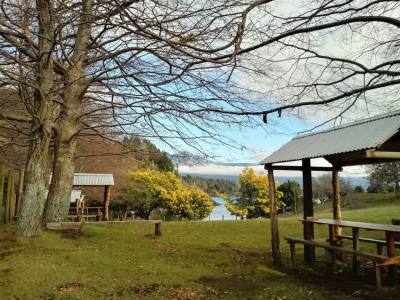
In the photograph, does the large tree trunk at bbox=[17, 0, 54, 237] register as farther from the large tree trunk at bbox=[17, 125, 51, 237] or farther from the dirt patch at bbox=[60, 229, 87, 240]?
the dirt patch at bbox=[60, 229, 87, 240]

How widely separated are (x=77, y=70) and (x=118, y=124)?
66.0 inches

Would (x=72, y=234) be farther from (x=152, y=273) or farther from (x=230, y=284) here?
(x=230, y=284)

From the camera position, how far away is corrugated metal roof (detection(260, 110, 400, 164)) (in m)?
6.30

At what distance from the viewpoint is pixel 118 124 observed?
9883mm

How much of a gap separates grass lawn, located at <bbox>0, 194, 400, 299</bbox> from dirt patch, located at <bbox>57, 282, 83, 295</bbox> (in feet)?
0.05

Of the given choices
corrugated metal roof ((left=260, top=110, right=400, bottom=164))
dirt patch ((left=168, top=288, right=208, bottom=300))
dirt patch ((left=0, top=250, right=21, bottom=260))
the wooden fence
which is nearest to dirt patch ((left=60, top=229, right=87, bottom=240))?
dirt patch ((left=0, top=250, right=21, bottom=260))

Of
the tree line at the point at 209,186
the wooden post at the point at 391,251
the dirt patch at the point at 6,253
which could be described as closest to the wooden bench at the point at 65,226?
the dirt patch at the point at 6,253

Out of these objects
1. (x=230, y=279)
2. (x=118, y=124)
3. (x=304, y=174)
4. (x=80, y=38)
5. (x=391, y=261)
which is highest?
(x=80, y=38)

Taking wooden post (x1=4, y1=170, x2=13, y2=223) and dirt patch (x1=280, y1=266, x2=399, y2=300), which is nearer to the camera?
dirt patch (x1=280, y1=266, x2=399, y2=300)

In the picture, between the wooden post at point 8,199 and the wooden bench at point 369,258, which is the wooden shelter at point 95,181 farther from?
the wooden bench at point 369,258

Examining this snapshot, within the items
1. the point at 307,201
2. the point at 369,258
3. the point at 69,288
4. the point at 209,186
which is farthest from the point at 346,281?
the point at 209,186

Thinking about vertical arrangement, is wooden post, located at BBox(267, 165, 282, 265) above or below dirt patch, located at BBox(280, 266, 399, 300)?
above

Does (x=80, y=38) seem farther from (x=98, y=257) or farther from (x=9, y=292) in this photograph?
(x=9, y=292)

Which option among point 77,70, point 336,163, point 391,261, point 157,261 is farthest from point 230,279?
point 77,70
